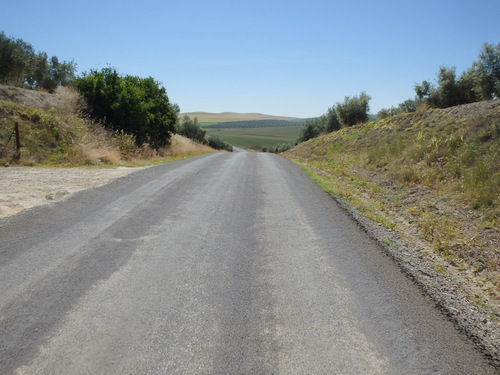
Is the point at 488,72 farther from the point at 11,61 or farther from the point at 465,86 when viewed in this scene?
the point at 11,61

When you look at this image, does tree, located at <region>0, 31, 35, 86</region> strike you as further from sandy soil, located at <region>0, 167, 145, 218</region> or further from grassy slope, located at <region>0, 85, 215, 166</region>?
sandy soil, located at <region>0, 167, 145, 218</region>

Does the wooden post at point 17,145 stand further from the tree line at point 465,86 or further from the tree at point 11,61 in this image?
the tree line at point 465,86

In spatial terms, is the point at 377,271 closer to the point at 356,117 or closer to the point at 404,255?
the point at 404,255

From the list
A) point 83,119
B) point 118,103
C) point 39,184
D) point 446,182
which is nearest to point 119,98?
point 118,103

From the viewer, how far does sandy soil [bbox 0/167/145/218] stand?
7676 mm

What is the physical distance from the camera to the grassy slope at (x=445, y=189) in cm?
548

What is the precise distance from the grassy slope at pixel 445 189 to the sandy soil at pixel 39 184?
7.79m

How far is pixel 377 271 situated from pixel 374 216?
342cm

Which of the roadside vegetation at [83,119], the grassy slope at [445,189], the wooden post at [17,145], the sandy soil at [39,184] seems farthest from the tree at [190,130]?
the sandy soil at [39,184]

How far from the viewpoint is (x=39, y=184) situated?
988 cm

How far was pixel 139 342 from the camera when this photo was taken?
3.05 m

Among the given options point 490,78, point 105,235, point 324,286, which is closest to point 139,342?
point 324,286

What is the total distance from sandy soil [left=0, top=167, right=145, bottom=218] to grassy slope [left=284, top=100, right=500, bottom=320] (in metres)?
7.79

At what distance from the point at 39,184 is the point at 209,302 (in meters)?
8.51
